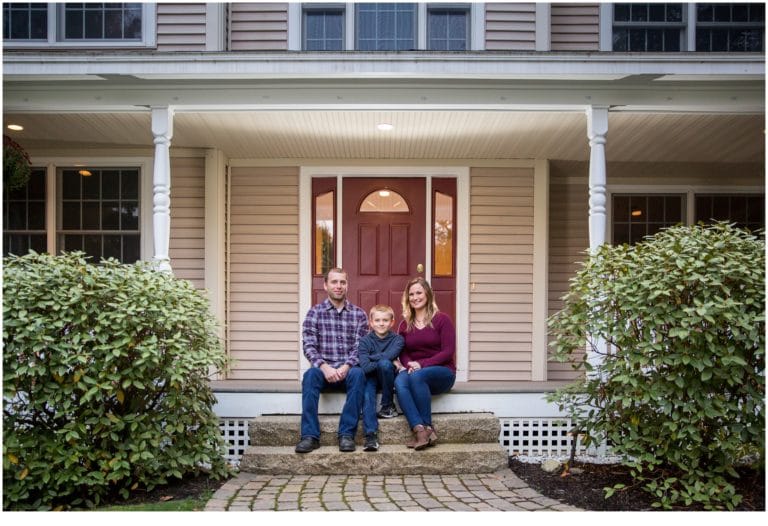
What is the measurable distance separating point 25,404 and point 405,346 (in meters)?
2.52

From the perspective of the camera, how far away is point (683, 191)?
7.86m

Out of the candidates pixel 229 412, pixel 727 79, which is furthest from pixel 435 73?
pixel 229 412

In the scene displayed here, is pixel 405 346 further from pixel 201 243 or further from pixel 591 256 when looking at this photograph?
pixel 201 243

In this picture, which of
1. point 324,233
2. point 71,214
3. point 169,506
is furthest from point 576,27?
point 169,506

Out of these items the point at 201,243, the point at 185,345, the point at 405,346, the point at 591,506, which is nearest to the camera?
the point at 591,506

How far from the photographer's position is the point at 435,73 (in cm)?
527

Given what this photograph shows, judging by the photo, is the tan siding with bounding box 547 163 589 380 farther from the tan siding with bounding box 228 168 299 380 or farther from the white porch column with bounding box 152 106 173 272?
the white porch column with bounding box 152 106 173 272

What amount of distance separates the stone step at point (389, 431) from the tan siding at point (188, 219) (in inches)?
101

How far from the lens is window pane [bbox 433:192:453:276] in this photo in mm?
7406

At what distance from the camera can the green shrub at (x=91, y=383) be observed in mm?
4215

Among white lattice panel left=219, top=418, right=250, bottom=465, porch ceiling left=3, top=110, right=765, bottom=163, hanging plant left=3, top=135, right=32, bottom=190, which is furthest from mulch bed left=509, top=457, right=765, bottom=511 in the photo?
hanging plant left=3, top=135, right=32, bottom=190

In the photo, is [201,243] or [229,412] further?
[201,243]

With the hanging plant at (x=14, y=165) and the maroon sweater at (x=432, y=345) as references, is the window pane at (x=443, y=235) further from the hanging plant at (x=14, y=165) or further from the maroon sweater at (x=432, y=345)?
the hanging plant at (x=14, y=165)

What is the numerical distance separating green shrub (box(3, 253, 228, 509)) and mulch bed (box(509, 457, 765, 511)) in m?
2.17
